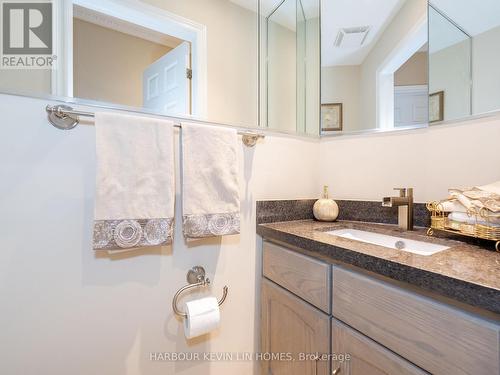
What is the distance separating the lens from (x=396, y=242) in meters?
0.93

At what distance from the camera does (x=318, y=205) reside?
124 cm

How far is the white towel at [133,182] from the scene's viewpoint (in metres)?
0.75

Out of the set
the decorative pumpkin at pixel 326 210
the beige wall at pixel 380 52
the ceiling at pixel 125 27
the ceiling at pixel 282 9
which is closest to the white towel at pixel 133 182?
the ceiling at pixel 125 27

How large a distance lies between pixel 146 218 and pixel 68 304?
1.21 ft

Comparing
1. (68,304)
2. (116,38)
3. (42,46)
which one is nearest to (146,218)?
(68,304)

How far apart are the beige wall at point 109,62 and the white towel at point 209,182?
34 centimetres

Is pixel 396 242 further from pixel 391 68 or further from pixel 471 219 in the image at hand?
pixel 391 68

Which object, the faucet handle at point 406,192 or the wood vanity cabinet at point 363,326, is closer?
the wood vanity cabinet at point 363,326

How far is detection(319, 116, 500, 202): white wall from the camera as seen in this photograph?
2.97ft

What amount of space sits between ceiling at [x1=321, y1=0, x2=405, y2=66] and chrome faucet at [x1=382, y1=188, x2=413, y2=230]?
29.4 inches

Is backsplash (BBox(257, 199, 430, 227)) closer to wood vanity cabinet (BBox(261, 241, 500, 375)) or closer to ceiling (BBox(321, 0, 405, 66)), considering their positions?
wood vanity cabinet (BBox(261, 241, 500, 375))

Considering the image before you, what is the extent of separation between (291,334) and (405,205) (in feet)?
2.33

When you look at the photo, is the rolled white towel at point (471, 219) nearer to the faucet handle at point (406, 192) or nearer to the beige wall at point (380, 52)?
the faucet handle at point (406, 192)

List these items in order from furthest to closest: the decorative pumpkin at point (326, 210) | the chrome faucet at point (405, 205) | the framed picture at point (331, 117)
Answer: the framed picture at point (331, 117)
the decorative pumpkin at point (326, 210)
the chrome faucet at point (405, 205)
